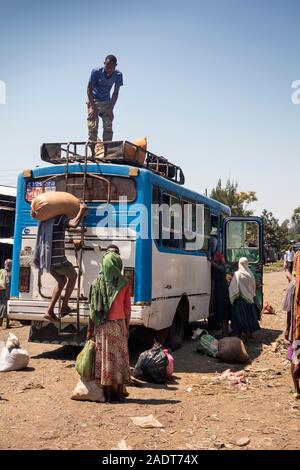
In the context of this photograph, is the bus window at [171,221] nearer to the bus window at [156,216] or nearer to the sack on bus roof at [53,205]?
the bus window at [156,216]

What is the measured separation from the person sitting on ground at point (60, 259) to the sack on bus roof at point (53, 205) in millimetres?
93

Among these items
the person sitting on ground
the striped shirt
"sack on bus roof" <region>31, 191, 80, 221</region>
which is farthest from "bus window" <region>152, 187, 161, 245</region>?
the striped shirt

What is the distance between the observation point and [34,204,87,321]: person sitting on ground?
7.85 m

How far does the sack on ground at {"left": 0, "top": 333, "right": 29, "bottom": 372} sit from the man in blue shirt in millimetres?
4211

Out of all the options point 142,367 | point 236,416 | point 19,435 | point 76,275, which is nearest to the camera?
point 19,435

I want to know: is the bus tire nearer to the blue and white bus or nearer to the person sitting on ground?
the blue and white bus

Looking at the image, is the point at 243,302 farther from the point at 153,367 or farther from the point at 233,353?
the point at 153,367

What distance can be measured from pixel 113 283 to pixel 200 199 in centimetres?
521

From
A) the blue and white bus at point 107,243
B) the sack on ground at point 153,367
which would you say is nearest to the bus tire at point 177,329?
the blue and white bus at point 107,243

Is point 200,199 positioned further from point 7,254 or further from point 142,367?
point 7,254

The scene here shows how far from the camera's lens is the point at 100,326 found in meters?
6.00

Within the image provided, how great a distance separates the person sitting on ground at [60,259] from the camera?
785 cm

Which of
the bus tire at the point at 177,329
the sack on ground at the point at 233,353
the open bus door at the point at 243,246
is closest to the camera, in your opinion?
the sack on ground at the point at 233,353

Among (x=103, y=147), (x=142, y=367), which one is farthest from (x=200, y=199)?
(x=142, y=367)
